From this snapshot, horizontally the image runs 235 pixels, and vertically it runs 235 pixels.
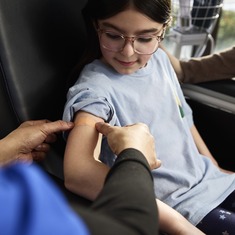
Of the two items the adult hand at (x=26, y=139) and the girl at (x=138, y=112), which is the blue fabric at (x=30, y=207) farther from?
the adult hand at (x=26, y=139)

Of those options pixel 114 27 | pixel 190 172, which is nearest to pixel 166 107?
pixel 190 172

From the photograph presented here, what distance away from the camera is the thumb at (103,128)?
835 mm

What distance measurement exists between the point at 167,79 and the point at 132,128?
18.3 inches

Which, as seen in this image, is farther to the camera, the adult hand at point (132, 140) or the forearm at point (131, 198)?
the adult hand at point (132, 140)

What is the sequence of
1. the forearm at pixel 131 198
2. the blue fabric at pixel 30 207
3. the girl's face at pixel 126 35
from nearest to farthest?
the blue fabric at pixel 30 207 < the forearm at pixel 131 198 < the girl's face at pixel 126 35

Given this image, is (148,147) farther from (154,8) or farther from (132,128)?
(154,8)

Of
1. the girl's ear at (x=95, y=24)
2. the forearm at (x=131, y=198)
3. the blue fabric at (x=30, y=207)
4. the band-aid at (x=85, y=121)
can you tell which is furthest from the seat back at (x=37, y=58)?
the blue fabric at (x=30, y=207)

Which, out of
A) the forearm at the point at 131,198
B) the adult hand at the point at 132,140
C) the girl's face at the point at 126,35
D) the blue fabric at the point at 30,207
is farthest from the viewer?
the girl's face at the point at 126,35

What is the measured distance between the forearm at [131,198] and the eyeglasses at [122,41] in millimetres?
→ 481

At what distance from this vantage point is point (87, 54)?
3.67 ft

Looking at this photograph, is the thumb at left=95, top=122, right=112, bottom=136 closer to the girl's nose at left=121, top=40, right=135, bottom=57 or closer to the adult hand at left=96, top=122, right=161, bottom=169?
the adult hand at left=96, top=122, right=161, bottom=169

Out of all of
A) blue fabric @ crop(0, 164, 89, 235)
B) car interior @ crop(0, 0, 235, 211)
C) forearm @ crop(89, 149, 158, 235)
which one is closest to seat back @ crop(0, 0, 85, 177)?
car interior @ crop(0, 0, 235, 211)

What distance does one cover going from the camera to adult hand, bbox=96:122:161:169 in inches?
28.8

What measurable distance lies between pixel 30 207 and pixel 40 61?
0.78 m
